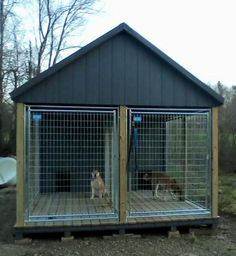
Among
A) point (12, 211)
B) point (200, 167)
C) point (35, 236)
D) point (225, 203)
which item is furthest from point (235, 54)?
point (35, 236)

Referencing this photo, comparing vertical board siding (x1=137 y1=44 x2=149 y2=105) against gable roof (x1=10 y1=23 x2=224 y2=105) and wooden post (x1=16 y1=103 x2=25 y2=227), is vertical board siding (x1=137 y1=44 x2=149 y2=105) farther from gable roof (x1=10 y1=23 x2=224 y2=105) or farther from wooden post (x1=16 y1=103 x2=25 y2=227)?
wooden post (x1=16 y1=103 x2=25 y2=227)

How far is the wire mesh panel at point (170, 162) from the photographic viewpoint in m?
7.80

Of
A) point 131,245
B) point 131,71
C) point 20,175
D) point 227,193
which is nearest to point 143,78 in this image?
point 131,71

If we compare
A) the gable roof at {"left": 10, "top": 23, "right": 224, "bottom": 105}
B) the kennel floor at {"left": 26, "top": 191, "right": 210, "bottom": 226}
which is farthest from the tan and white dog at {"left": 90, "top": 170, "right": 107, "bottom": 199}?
the gable roof at {"left": 10, "top": 23, "right": 224, "bottom": 105}

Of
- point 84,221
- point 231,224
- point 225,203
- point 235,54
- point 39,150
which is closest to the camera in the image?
point 84,221

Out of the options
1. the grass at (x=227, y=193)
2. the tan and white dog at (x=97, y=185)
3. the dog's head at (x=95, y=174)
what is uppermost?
the dog's head at (x=95, y=174)

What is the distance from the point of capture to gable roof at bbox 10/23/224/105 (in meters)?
6.91

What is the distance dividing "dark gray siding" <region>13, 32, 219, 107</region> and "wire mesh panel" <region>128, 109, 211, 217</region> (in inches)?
13.0

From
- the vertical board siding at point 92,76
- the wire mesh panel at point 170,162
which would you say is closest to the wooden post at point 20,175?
the vertical board siding at point 92,76

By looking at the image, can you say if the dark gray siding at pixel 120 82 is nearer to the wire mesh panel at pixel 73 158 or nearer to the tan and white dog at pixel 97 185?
the wire mesh panel at pixel 73 158

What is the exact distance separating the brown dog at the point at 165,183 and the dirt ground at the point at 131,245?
56.2 inches

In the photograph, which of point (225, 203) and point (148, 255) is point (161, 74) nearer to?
point (148, 255)

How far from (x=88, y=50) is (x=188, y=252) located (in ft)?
13.2

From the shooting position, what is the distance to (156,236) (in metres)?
7.39
